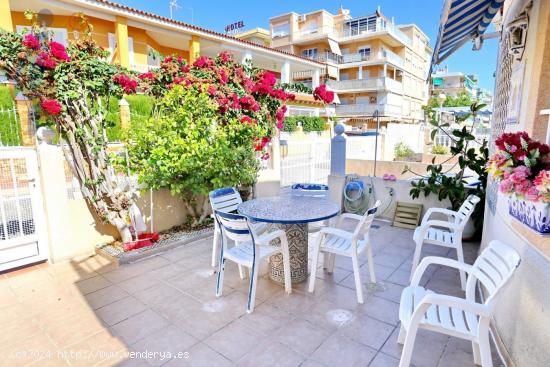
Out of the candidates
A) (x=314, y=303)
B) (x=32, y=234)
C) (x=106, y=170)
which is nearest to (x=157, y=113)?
(x=106, y=170)

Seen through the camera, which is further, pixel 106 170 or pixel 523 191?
pixel 106 170

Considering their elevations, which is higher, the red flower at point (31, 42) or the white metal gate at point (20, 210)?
the red flower at point (31, 42)

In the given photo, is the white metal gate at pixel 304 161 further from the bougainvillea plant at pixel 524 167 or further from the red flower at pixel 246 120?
the bougainvillea plant at pixel 524 167

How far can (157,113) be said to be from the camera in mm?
5898

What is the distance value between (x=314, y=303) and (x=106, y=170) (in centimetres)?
368

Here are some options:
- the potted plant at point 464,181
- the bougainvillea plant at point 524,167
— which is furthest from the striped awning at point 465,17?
the potted plant at point 464,181

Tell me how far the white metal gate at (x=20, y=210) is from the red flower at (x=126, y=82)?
1574mm

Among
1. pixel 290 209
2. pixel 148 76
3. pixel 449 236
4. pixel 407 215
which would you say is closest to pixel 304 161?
pixel 407 215

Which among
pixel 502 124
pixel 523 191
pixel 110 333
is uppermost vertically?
pixel 502 124

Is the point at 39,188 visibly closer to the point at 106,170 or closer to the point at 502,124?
the point at 106,170

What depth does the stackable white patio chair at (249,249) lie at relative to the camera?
333cm

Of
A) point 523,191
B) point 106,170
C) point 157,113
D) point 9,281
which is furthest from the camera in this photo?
point 157,113

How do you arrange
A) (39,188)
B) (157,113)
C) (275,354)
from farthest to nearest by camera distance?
(157,113)
(39,188)
(275,354)

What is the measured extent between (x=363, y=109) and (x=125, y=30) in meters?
22.5
